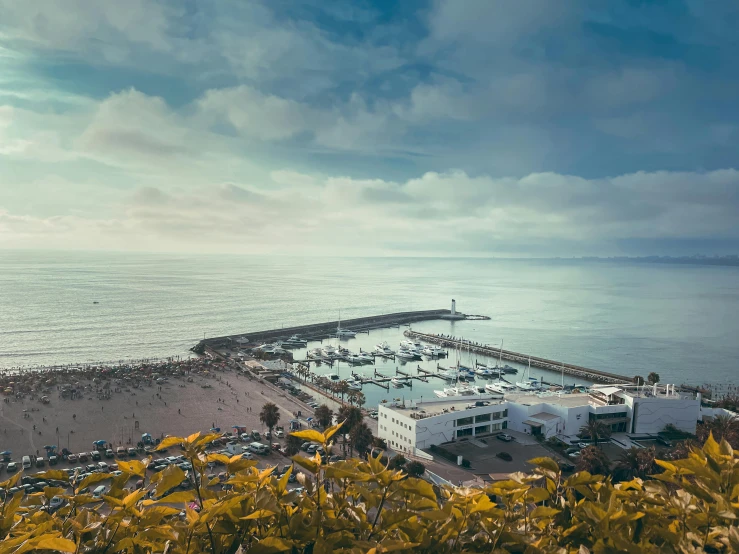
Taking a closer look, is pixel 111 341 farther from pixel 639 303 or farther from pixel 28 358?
pixel 639 303

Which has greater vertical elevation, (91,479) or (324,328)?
(91,479)

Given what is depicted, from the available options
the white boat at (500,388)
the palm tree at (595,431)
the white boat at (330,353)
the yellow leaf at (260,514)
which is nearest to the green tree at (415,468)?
the palm tree at (595,431)

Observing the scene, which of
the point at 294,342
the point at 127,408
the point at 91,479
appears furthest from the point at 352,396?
the point at 91,479

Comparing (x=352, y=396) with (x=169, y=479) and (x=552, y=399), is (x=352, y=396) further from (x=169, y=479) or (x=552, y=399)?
(x=169, y=479)

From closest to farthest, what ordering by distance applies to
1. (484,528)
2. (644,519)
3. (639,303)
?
(484,528), (644,519), (639,303)

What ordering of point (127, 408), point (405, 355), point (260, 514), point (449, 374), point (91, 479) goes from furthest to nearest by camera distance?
point (405, 355)
point (449, 374)
point (127, 408)
point (91, 479)
point (260, 514)

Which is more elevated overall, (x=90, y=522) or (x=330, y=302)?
(x=90, y=522)

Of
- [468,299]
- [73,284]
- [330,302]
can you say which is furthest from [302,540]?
[73,284]

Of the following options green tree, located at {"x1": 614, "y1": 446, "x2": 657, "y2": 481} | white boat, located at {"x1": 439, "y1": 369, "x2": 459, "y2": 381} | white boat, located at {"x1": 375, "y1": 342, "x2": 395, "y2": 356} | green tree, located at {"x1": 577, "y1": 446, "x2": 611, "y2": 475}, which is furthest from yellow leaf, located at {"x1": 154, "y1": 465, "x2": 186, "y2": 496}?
white boat, located at {"x1": 375, "y1": 342, "x2": 395, "y2": 356}
